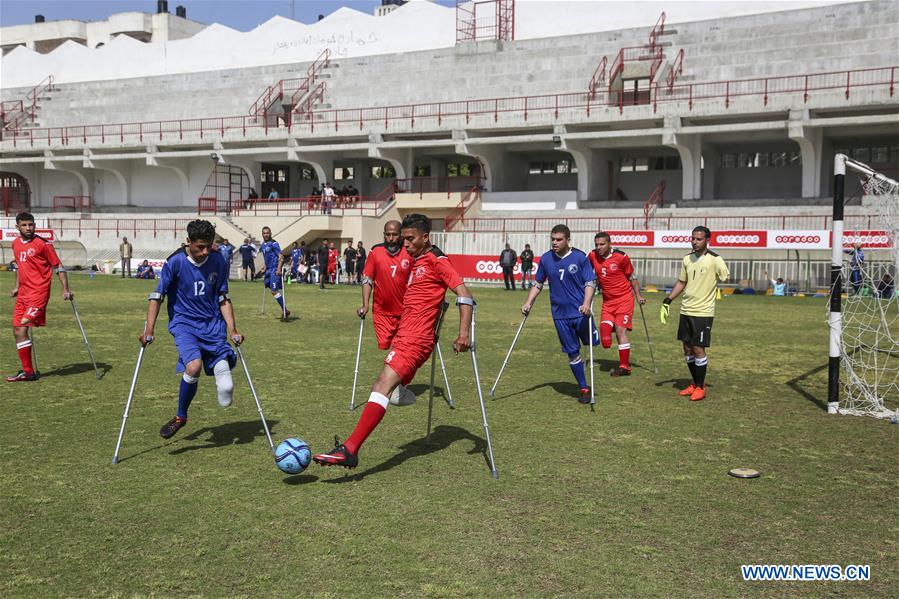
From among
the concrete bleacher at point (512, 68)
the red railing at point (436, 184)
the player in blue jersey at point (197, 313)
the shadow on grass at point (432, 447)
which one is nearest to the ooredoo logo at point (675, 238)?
the concrete bleacher at point (512, 68)

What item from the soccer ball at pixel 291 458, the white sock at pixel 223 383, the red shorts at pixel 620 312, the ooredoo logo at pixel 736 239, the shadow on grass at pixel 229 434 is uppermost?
the ooredoo logo at pixel 736 239

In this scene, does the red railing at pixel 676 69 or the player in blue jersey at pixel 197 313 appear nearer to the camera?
the player in blue jersey at pixel 197 313

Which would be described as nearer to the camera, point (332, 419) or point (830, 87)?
point (332, 419)

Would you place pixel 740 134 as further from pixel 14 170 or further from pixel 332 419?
pixel 14 170

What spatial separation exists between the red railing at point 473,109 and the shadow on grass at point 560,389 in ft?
92.5

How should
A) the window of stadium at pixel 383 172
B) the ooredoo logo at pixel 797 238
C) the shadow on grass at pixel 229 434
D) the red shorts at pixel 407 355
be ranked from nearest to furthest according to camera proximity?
the red shorts at pixel 407 355
the shadow on grass at pixel 229 434
the ooredoo logo at pixel 797 238
the window of stadium at pixel 383 172

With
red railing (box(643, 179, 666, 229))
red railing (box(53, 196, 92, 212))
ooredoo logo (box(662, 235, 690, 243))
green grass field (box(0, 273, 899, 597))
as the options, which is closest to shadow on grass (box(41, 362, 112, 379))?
green grass field (box(0, 273, 899, 597))

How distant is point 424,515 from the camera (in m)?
5.57

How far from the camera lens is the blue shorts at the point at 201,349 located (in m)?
7.17

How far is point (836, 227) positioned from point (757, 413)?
2299mm

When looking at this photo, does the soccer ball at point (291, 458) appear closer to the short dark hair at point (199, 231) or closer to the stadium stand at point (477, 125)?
the short dark hair at point (199, 231)

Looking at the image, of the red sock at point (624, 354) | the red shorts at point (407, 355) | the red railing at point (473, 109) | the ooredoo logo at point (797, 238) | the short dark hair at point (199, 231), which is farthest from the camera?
the red railing at point (473, 109)

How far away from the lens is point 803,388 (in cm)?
1076

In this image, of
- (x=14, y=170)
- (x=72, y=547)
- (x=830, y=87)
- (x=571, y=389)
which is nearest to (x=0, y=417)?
(x=72, y=547)
